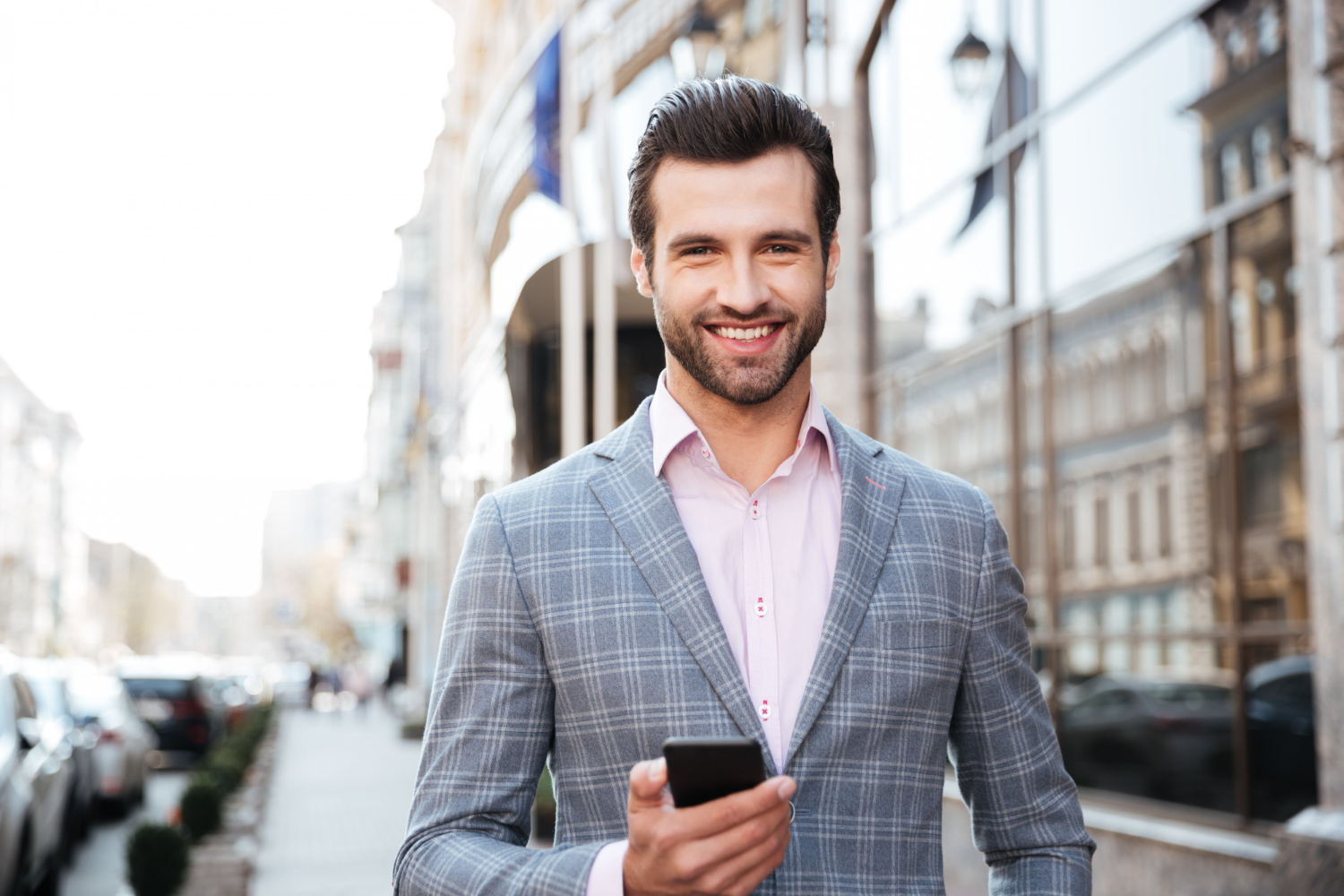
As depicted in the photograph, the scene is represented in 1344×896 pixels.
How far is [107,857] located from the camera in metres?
12.2

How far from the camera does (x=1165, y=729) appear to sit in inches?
316

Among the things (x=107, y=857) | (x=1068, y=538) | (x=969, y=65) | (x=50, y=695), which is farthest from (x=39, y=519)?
(x=1068, y=538)

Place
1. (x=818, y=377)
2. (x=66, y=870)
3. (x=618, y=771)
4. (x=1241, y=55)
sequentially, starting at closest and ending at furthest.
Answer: (x=618, y=771) < (x=1241, y=55) < (x=66, y=870) < (x=818, y=377)

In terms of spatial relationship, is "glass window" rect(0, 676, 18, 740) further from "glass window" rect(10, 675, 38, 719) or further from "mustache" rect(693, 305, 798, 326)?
"mustache" rect(693, 305, 798, 326)

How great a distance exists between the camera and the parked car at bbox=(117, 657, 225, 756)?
2177cm

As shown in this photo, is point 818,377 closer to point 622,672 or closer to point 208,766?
point 208,766

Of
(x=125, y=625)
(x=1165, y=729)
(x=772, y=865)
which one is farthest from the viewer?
(x=125, y=625)

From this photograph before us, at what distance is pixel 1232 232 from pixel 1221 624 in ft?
6.87

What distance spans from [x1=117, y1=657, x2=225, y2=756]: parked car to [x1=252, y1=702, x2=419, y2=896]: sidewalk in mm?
1416

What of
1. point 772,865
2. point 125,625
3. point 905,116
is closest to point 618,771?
point 772,865

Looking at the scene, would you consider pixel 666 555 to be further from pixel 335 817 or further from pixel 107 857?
pixel 335 817

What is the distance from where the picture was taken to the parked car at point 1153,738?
7.56m

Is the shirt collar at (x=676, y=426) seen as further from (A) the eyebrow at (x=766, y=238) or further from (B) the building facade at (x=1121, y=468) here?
(B) the building facade at (x=1121, y=468)

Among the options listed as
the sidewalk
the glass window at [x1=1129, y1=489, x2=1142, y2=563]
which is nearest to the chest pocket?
the sidewalk
